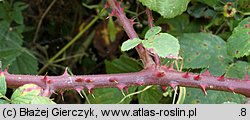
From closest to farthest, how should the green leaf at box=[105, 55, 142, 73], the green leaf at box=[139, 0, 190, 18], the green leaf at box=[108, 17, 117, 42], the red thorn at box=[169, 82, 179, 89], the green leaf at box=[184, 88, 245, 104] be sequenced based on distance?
the red thorn at box=[169, 82, 179, 89]
the green leaf at box=[139, 0, 190, 18]
the green leaf at box=[184, 88, 245, 104]
the green leaf at box=[105, 55, 142, 73]
the green leaf at box=[108, 17, 117, 42]

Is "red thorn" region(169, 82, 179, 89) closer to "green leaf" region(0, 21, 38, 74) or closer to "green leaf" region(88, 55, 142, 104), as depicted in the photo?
"green leaf" region(88, 55, 142, 104)

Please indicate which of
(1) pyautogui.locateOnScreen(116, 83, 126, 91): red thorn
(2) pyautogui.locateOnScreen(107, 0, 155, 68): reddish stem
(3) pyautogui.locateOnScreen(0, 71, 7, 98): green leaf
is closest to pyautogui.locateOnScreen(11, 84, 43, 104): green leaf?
(3) pyautogui.locateOnScreen(0, 71, 7, 98): green leaf

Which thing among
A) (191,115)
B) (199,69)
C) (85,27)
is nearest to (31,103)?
(191,115)

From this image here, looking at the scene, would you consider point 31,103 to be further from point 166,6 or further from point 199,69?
point 199,69

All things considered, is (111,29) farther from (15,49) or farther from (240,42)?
(240,42)

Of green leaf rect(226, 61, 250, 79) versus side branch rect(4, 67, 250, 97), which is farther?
green leaf rect(226, 61, 250, 79)

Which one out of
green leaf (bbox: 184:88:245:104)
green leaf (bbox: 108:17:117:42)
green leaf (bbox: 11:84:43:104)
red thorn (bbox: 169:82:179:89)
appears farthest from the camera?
green leaf (bbox: 108:17:117:42)
